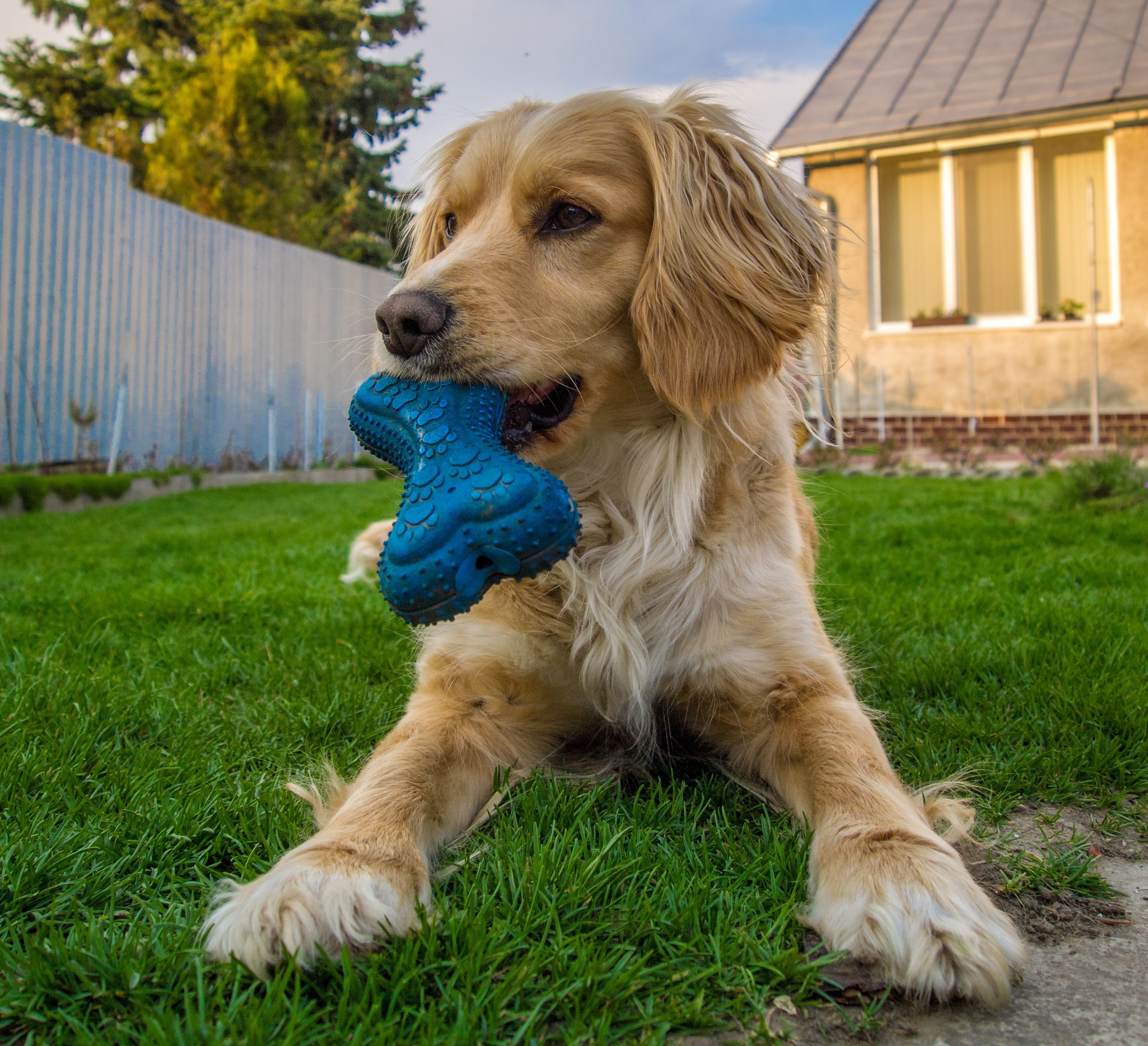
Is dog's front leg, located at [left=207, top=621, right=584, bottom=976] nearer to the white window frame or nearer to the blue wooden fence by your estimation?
the blue wooden fence

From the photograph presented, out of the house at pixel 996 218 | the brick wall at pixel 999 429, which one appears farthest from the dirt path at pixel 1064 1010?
the house at pixel 996 218

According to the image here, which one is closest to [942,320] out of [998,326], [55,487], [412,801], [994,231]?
[998,326]

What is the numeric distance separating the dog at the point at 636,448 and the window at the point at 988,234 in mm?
10679

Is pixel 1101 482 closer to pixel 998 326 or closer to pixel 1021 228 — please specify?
pixel 998 326

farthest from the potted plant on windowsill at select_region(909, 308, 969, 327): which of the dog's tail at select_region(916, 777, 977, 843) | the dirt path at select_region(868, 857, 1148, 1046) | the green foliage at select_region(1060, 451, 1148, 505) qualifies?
the dirt path at select_region(868, 857, 1148, 1046)

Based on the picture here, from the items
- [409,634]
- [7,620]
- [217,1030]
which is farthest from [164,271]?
[217,1030]

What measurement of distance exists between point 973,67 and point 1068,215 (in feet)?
7.09

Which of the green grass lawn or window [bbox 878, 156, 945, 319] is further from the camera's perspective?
window [bbox 878, 156, 945, 319]

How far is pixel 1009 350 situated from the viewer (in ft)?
37.4

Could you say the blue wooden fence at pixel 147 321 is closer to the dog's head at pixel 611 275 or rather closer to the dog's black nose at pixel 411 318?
the dog's head at pixel 611 275

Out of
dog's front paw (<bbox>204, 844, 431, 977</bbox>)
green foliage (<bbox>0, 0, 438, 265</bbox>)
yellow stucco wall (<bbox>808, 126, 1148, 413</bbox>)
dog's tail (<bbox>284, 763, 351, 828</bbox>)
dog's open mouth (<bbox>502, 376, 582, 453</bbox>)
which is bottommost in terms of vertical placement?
dog's front paw (<bbox>204, 844, 431, 977</bbox>)

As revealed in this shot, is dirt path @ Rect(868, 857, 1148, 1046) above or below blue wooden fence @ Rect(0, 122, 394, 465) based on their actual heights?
below

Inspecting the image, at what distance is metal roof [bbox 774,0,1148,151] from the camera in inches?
427

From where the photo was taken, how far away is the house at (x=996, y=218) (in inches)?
429
